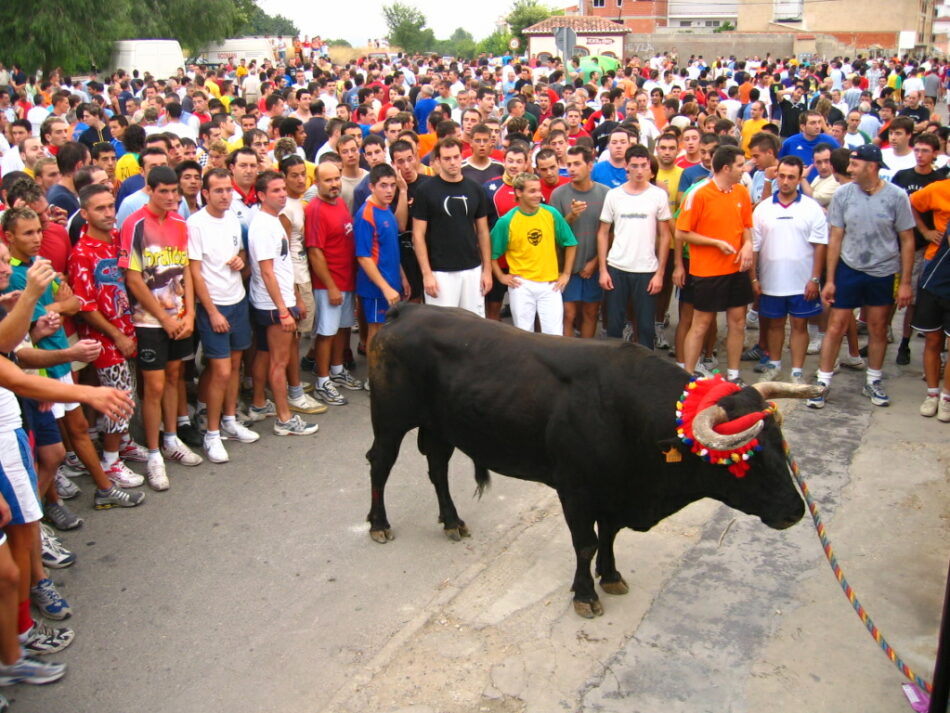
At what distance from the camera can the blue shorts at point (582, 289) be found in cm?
841

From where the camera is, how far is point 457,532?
5.64m

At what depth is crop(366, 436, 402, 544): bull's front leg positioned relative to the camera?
218 inches

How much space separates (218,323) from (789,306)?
5051 mm

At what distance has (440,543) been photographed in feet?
18.5

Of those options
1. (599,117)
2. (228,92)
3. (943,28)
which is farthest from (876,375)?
(943,28)

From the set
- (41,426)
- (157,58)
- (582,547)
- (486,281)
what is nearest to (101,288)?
(41,426)

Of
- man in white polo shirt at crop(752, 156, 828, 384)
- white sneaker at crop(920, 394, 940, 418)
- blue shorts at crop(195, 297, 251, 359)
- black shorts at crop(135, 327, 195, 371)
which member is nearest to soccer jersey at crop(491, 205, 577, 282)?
man in white polo shirt at crop(752, 156, 828, 384)

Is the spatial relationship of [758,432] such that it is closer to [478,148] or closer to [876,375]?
[876,375]

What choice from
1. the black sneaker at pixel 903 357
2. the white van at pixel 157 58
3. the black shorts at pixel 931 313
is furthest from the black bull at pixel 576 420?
the white van at pixel 157 58

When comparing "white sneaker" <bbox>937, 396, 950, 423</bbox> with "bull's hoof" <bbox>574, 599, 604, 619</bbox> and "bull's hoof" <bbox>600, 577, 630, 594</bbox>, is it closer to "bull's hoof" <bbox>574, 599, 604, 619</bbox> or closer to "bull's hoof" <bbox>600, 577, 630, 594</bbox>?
"bull's hoof" <bbox>600, 577, 630, 594</bbox>

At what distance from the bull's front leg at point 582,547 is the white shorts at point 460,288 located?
309 cm

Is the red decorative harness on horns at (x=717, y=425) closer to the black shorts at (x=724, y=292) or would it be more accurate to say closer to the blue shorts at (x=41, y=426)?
the black shorts at (x=724, y=292)

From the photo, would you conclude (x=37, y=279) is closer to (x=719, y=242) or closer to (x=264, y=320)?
(x=264, y=320)

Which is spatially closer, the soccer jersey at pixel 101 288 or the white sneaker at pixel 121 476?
the soccer jersey at pixel 101 288
